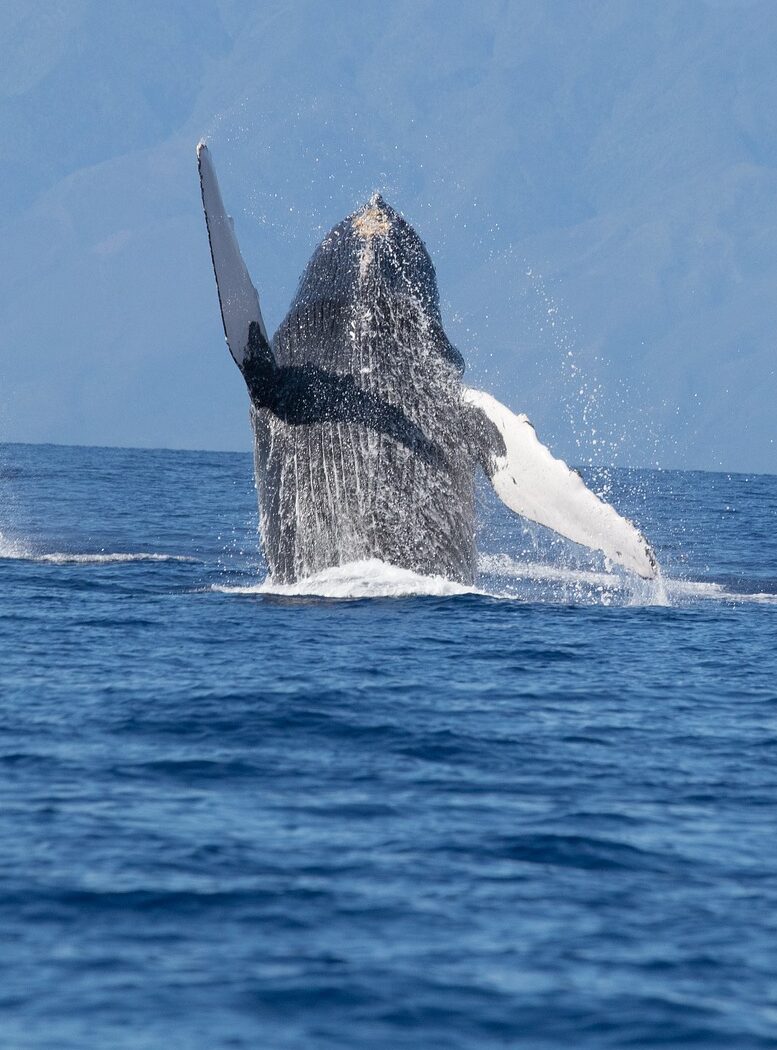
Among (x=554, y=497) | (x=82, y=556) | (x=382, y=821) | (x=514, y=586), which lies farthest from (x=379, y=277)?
(x=382, y=821)

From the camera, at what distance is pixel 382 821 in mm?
10648

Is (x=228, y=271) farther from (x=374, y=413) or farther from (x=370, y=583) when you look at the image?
(x=370, y=583)

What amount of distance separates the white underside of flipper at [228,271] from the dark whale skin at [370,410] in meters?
0.98

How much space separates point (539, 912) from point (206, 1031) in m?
2.37

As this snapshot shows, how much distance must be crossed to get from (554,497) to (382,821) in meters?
9.10

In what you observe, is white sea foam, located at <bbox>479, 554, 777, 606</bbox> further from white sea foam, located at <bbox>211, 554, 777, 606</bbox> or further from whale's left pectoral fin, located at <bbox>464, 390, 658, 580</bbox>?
whale's left pectoral fin, located at <bbox>464, 390, 658, 580</bbox>

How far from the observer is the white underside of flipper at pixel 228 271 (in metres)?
18.2

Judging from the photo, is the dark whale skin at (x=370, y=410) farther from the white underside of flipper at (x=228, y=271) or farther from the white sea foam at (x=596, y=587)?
the white sea foam at (x=596, y=587)

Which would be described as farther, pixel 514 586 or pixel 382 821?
pixel 514 586

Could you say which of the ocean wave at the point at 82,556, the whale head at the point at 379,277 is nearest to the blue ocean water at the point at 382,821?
the whale head at the point at 379,277

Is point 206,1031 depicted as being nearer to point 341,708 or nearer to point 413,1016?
point 413,1016

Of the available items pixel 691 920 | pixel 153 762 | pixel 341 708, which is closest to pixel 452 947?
pixel 691 920

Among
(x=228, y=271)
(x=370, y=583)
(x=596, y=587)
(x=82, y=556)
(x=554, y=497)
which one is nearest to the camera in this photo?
(x=228, y=271)

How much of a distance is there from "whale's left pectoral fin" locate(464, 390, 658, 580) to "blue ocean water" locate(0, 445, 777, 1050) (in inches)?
42.2
